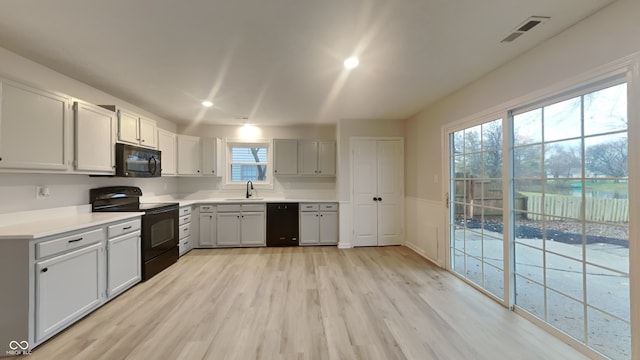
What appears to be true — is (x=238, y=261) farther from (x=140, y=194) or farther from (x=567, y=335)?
(x=567, y=335)

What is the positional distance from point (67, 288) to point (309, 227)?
3.34 metres

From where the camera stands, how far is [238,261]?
3998 mm

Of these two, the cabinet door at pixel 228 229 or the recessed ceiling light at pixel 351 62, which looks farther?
the cabinet door at pixel 228 229

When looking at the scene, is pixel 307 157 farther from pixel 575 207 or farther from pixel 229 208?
pixel 575 207

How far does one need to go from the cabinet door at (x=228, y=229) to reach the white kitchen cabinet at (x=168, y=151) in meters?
1.16

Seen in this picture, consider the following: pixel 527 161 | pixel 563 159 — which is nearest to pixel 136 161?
pixel 527 161

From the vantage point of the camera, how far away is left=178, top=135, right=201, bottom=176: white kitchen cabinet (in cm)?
468

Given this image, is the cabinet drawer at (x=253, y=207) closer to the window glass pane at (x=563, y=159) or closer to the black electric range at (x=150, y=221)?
the black electric range at (x=150, y=221)

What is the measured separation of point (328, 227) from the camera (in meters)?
4.91

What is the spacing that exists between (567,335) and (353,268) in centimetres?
221

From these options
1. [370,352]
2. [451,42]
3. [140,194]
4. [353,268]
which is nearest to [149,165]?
[140,194]

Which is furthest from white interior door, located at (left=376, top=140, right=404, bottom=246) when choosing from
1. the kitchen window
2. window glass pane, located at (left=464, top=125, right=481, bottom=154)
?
the kitchen window

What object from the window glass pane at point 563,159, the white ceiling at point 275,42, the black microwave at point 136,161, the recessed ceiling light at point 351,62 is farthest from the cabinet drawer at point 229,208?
Answer: the window glass pane at point 563,159

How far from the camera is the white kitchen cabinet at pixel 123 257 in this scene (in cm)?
264
